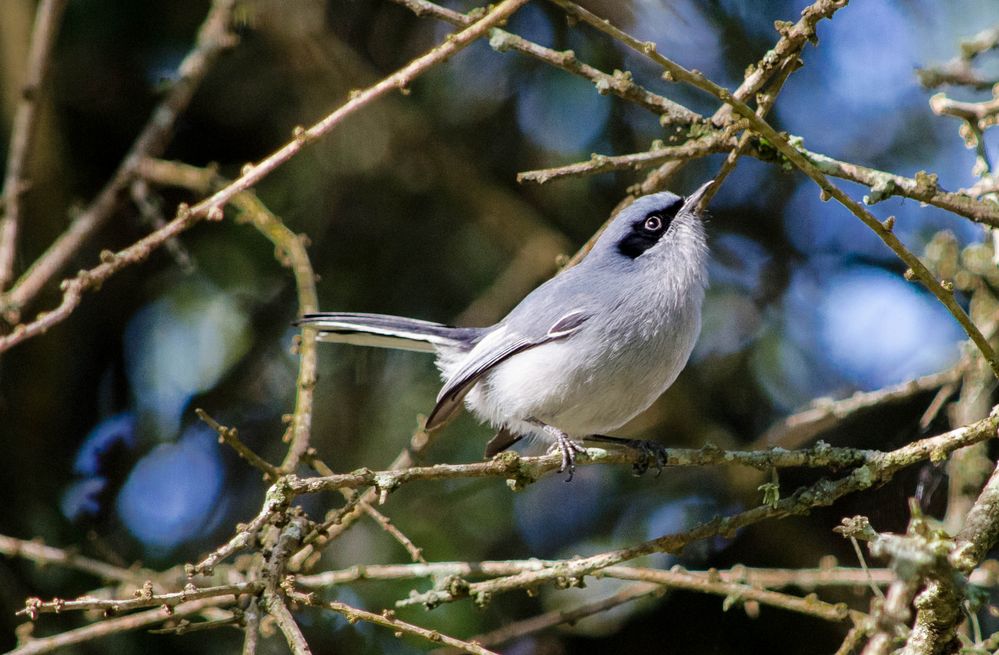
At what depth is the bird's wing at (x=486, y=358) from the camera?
11.3 feet

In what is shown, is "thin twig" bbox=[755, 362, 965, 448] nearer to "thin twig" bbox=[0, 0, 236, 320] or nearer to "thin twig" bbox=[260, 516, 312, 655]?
"thin twig" bbox=[260, 516, 312, 655]

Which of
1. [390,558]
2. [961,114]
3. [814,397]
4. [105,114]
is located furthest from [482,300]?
[961,114]

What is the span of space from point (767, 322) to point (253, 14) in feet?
8.88

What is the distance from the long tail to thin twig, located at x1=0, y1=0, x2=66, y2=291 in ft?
4.19

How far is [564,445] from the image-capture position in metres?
3.26

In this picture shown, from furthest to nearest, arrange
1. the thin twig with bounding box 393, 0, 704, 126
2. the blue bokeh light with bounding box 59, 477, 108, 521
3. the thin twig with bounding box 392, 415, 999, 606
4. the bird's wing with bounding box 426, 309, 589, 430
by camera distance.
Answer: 1. the blue bokeh light with bounding box 59, 477, 108, 521
2. the bird's wing with bounding box 426, 309, 589, 430
3. the thin twig with bounding box 393, 0, 704, 126
4. the thin twig with bounding box 392, 415, 999, 606

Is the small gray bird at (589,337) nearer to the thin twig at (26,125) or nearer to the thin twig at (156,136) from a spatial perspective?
the thin twig at (156,136)

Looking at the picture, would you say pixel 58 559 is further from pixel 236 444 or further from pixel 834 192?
pixel 834 192

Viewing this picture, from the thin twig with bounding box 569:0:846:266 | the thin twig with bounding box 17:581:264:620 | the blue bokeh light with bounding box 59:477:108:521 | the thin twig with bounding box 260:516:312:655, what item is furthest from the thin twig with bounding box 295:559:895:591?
the blue bokeh light with bounding box 59:477:108:521

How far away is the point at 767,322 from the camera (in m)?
4.62

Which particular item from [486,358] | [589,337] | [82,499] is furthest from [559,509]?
[82,499]

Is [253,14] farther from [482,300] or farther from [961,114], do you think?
[961,114]

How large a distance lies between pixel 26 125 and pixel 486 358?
6.52ft

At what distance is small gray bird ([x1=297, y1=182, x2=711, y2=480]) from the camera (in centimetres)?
337
